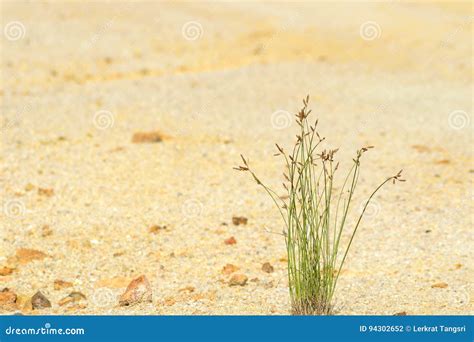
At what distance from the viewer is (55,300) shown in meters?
5.58

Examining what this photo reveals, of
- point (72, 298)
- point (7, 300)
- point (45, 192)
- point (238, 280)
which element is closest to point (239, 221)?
point (238, 280)

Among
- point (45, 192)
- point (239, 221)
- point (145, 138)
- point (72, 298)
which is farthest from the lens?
point (145, 138)

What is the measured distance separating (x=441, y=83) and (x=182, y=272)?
8439 millimetres

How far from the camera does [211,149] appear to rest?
356 inches

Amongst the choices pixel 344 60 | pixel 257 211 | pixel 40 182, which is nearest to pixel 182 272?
pixel 257 211

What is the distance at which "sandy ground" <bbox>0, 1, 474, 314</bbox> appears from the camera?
5.88 m

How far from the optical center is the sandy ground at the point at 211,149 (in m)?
5.88

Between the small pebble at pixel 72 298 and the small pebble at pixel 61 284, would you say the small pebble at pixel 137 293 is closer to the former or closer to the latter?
the small pebble at pixel 72 298

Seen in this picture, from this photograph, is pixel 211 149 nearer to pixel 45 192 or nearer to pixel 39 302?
pixel 45 192

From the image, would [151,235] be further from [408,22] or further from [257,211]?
[408,22]

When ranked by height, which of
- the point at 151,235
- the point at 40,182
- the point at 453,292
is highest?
the point at 40,182

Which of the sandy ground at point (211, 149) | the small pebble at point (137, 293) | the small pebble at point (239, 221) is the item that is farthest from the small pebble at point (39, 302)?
the small pebble at point (239, 221)

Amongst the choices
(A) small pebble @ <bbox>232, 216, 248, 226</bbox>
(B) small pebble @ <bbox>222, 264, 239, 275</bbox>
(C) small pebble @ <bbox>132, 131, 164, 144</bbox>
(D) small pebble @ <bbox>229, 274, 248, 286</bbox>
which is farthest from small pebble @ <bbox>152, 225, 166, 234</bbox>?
(C) small pebble @ <bbox>132, 131, 164, 144</bbox>

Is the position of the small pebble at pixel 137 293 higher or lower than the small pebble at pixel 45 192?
lower
